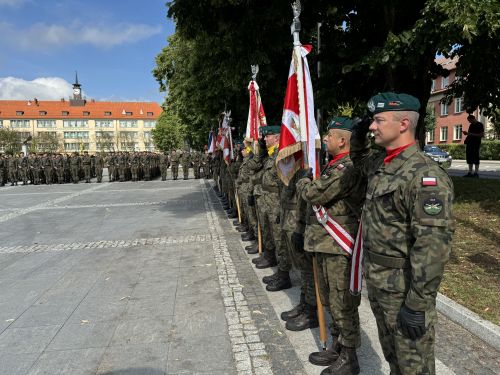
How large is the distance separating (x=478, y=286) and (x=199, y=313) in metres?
3.15

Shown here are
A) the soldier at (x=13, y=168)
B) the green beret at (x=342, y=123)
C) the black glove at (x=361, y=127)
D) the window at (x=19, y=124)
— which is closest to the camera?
the black glove at (x=361, y=127)

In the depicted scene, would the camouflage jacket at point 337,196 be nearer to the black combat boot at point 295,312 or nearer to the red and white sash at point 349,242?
the red and white sash at point 349,242

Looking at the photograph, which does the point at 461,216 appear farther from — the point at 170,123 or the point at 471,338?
the point at 170,123

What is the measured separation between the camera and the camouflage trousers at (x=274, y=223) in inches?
198

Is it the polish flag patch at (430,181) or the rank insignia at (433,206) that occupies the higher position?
the polish flag patch at (430,181)

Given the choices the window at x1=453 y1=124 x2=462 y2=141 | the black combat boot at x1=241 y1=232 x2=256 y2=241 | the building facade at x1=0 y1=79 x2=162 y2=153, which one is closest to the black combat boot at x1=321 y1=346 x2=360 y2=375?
the black combat boot at x1=241 y1=232 x2=256 y2=241

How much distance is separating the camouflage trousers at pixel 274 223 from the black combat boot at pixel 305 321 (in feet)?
3.41

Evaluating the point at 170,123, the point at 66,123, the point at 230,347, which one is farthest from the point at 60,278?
the point at 66,123

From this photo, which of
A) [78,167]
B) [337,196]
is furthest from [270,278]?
[78,167]

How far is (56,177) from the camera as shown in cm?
2398

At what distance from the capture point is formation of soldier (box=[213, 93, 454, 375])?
2086mm

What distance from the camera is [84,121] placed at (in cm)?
9994

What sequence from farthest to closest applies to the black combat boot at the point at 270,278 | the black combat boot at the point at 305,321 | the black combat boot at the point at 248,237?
the black combat boot at the point at 248,237 → the black combat boot at the point at 270,278 → the black combat boot at the point at 305,321

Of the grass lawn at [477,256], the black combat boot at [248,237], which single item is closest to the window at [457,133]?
the grass lawn at [477,256]
